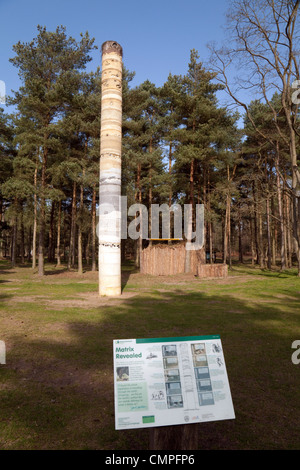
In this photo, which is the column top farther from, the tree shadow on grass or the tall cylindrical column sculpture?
the tree shadow on grass

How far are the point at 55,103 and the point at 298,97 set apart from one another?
52.6 feet

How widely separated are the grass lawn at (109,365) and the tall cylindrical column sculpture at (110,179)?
4.97ft

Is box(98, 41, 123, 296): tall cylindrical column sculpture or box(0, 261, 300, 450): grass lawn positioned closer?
box(0, 261, 300, 450): grass lawn

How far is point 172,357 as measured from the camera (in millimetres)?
3207

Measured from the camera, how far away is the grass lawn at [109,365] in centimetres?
381

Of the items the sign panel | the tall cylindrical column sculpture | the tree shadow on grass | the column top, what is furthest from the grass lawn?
the column top

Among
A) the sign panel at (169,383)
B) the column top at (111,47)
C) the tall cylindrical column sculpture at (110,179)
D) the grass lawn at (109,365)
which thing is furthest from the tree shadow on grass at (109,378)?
the column top at (111,47)

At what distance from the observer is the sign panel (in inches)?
113

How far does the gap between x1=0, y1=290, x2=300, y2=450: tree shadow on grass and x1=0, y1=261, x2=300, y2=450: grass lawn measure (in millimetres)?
15

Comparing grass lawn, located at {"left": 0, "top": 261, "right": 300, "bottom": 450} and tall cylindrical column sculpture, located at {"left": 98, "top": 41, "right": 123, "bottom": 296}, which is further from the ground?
tall cylindrical column sculpture, located at {"left": 98, "top": 41, "right": 123, "bottom": 296}

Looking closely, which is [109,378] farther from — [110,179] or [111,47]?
[111,47]

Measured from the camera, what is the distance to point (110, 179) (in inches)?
532

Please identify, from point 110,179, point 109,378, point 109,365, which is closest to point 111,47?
point 110,179
